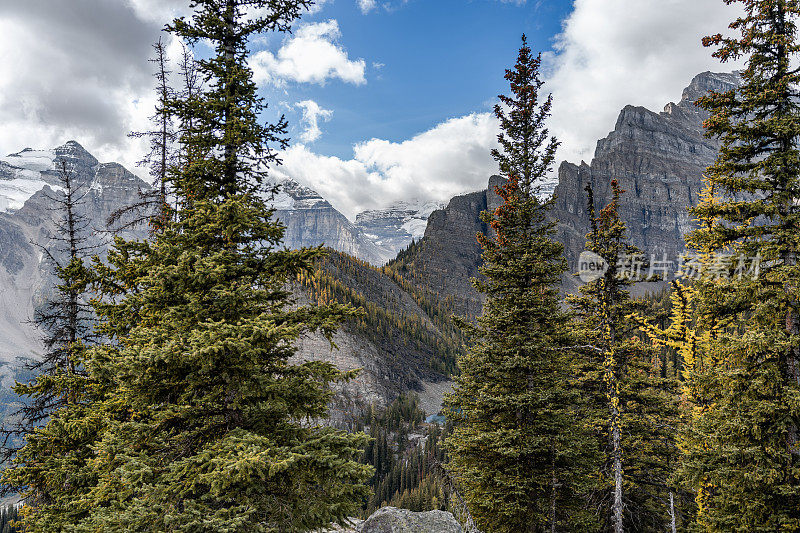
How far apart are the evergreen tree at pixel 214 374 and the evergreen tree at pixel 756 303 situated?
9.69m

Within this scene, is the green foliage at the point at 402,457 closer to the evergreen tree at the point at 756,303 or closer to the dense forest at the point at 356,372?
the dense forest at the point at 356,372

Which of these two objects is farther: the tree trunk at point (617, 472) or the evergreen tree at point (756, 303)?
the tree trunk at point (617, 472)

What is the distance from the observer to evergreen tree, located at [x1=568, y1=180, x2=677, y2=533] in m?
14.8

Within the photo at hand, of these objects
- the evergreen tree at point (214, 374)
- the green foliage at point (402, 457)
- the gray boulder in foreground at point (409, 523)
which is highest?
the evergreen tree at point (214, 374)

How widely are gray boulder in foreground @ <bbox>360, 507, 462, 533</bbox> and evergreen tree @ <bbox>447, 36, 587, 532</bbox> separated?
3.39 meters

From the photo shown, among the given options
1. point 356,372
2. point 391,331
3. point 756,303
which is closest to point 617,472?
point 756,303

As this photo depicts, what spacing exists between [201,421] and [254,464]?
7.35 ft

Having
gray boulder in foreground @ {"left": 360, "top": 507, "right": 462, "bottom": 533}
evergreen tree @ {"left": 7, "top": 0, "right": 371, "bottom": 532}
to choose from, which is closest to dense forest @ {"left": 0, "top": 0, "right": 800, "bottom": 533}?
evergreen tree @ {"left": 7, "top": 0, "right": 371, "bottom": 532}

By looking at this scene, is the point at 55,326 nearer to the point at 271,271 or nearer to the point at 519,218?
the point at 271,271

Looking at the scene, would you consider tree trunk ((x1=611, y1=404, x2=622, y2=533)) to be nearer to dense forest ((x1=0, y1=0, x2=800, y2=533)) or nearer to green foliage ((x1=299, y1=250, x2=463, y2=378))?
dense forest ((x1=0, y1=0, x2=800, y2=533))

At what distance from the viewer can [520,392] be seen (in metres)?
14.3

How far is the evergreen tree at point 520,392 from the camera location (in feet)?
43.6

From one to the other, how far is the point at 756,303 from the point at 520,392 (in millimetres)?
7397

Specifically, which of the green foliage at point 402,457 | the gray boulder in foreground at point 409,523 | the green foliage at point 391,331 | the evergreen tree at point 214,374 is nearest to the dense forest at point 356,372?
the evergreen tree at point 214,374
